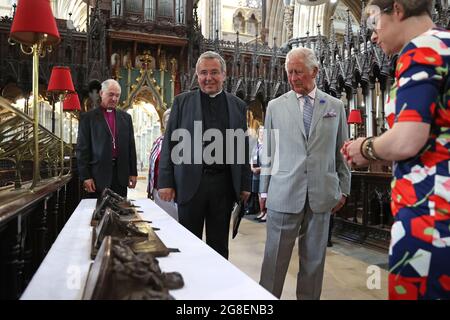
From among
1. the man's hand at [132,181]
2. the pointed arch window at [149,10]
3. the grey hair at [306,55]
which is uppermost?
the pointed arch window at [149,10]

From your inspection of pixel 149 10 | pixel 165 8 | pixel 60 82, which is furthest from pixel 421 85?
pixel 165 8

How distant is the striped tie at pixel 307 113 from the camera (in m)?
2.25

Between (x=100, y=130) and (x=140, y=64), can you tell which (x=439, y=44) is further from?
(x=140, y=64)

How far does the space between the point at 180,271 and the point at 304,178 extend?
3.85 feet

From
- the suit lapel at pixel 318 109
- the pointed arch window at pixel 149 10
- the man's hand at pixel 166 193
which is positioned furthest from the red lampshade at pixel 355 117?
the man's hand at pixel 166 193

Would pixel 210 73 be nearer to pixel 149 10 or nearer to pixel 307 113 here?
pixel 307 113

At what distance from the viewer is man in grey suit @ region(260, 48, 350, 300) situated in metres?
2.17

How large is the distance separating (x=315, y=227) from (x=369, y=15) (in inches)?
47.0

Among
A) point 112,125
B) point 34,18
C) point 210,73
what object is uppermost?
point 34,18

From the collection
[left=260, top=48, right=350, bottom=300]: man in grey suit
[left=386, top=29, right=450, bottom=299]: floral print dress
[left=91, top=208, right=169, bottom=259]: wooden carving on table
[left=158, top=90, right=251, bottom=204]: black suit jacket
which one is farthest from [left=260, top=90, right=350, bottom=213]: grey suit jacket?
[left=386, top=29, right=450, bottom=299]: floral print dress

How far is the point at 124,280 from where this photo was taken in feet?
2.94

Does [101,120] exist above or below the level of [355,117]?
below

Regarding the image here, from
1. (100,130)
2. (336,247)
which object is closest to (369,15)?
(100,130)

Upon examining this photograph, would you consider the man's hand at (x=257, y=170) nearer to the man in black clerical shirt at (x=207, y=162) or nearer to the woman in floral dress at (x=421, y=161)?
the man in black clerical shirt at (x=207, y=162)
